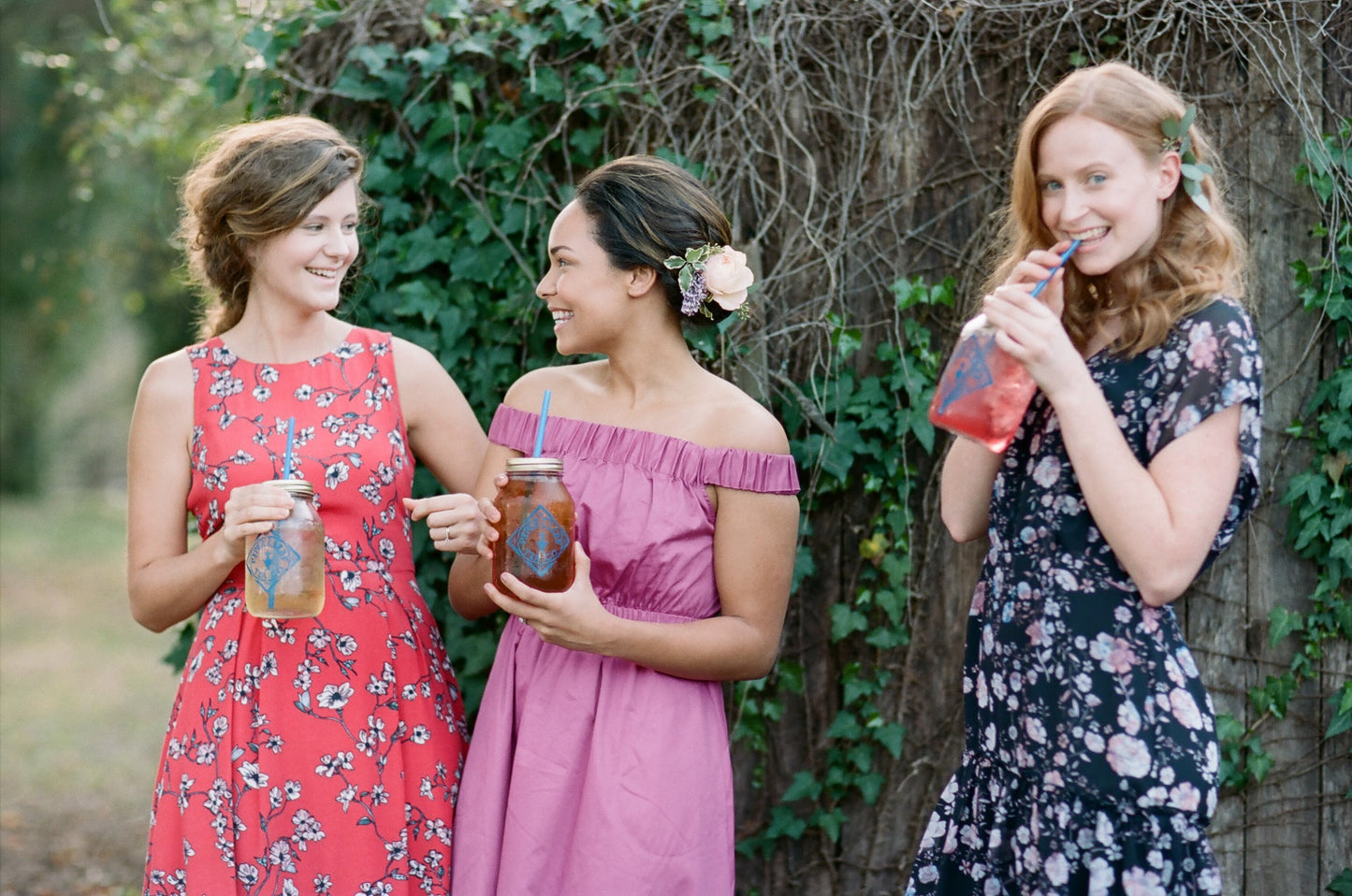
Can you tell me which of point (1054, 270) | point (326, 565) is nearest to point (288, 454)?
point (326, 565)

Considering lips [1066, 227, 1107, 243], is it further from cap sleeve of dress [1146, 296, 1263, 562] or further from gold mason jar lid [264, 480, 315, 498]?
gold mason jar lid [264, 480, 315, 498]

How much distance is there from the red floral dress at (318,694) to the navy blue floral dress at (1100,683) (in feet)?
3.26

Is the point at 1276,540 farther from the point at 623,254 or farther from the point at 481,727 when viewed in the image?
the point at 481,727

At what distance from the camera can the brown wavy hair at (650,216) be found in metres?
2.13

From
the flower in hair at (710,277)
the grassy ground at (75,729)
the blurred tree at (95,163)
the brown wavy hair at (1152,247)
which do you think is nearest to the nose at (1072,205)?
the brown wavy hair at (1152,247)

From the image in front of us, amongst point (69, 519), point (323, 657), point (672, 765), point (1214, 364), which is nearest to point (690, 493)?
point (672, 765)

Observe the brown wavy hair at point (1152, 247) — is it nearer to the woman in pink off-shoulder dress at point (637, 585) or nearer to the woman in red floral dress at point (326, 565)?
the woman in pink off-shoulder dress at point (637, 585)

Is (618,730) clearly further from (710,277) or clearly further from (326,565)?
(710,277)

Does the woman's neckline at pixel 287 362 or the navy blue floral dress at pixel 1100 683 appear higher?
the woman's neckline at pixel 287 362

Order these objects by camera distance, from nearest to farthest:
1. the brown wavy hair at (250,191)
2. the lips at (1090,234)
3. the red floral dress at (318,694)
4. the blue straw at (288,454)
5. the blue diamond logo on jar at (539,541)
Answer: the lips at (1090,234) < the blue diamond logo on jar at (539,541) < the blue straw at (288,454) < the red floral dress at (318,694) < the brown wavy hair at (250,191)

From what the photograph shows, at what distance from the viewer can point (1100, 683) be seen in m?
1.68

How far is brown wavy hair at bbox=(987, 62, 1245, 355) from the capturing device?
171 centimetres

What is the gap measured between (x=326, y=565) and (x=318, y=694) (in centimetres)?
23

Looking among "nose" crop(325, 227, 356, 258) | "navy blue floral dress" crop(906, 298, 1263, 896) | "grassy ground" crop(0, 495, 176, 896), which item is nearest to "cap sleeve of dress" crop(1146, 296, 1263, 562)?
"navy blue floral dress" crop(906, 298, 1263, 896)
